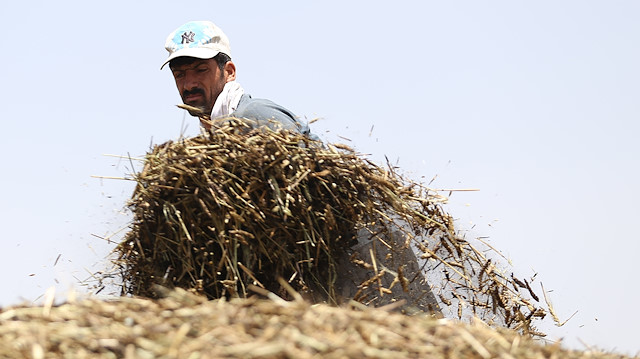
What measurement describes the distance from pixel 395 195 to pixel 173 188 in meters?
1.15

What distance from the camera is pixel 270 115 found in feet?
15.3

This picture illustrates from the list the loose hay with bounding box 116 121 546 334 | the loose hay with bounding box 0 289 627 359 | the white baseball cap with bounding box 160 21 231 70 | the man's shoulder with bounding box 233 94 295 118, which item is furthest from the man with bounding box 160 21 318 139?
the loose hay with bounding box 0 289 627 359

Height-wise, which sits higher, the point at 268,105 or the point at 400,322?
the point at 268,105

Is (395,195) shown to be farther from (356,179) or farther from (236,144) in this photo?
(236,144)

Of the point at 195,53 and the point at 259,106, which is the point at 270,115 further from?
the point at 195,53

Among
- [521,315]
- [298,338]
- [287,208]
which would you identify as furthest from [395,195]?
[298,338]

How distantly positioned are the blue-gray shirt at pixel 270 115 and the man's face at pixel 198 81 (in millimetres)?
796

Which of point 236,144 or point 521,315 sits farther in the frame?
point 521,315

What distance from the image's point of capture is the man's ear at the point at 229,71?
5.88m

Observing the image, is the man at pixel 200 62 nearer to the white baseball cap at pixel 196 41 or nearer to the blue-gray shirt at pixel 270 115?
the white baseball cap at pixel 196 41

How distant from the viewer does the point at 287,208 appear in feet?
13.6

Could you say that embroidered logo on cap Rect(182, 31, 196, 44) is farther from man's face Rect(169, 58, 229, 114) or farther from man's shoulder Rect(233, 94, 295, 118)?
man's shoulder Rect(233, 94, 295, 118)

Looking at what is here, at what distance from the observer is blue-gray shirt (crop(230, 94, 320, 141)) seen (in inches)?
178

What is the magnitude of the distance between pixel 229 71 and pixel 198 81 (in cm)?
26
